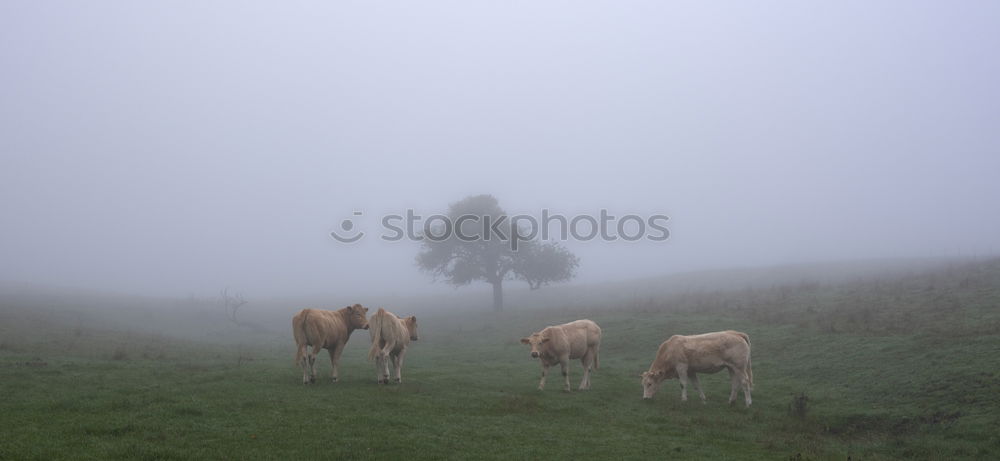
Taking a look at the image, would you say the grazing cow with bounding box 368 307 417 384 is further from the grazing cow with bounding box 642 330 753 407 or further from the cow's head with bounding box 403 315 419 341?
the grazing cow with bounding box 642 330 753 407

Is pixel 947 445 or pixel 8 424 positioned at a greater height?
pixel 8 424

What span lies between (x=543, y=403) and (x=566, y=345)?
3351 millimetres

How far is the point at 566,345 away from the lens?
19.1 m

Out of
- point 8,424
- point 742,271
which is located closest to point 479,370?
point 8,424

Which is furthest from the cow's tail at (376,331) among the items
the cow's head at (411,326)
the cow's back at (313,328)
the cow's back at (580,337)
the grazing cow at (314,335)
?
the cow's back at (580,337)

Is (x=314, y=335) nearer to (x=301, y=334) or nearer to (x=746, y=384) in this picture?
(x=301, y=334)

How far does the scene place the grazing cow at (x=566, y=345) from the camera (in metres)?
18.6

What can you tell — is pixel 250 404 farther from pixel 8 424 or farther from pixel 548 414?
pixel 548 414

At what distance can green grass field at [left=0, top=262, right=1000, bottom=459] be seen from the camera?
1121cm

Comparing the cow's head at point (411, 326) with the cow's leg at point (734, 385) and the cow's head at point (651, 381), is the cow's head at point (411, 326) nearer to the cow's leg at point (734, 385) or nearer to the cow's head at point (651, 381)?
the cow's head at point (651, 381)

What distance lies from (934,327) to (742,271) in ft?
197

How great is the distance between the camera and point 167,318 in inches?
1929

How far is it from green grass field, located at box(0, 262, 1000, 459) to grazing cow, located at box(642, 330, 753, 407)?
559mm

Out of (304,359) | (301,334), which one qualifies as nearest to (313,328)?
(301,334)
